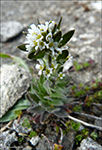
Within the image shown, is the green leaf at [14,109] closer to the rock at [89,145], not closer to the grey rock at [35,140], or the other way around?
the grey rock at [35,140]

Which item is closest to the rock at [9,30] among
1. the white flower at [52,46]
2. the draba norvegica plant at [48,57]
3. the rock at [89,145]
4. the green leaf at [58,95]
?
the draba norvegica plant at [48,57]

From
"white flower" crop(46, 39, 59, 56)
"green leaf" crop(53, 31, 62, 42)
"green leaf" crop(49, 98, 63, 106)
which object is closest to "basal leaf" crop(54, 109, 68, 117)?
"green leaf" crop(49, 98, 63, 106)

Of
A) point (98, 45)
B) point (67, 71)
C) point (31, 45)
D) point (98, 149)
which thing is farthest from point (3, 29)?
point (98, 149)

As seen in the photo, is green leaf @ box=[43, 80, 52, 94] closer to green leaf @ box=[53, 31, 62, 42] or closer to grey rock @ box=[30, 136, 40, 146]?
green leaf @ box=[53, 31, 62, 42]

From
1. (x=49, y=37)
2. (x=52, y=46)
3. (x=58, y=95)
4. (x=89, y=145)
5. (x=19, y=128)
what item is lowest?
(x=89, y=145)

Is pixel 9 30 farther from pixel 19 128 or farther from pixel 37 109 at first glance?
pixel 19 128

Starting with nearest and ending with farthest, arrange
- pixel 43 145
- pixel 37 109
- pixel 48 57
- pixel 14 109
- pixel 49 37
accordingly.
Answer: pixel 49 37
pixel 48 57
pixel 43 145
pixel 37 109
pixel 14 109

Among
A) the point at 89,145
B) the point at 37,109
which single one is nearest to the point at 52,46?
the point at 37,109
